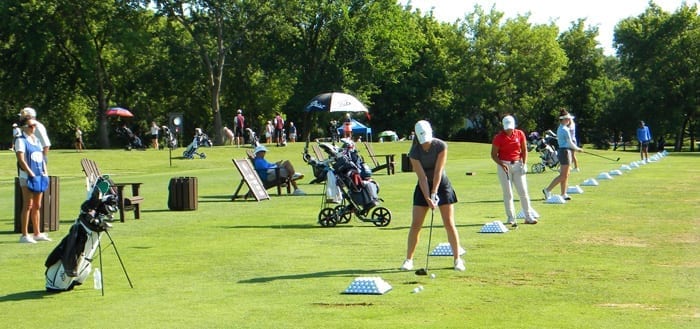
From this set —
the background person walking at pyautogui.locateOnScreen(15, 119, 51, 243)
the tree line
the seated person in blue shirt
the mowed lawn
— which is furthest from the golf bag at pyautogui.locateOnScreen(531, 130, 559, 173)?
the tree line

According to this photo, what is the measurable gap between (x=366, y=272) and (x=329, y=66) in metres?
65.7

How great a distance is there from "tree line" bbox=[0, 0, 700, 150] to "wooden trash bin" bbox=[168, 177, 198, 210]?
42406mm

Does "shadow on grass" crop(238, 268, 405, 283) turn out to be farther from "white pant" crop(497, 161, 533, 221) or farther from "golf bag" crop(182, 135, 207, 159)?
"golf bag" crop(182, 135, 207, 159)

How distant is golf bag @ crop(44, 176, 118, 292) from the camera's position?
10773 millimetres

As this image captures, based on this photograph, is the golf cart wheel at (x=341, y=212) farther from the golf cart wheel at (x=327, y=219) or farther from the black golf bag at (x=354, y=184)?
the black golf bag at (x=354, y=184)

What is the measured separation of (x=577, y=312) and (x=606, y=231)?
24.2 ft

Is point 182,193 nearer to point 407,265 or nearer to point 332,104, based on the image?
point 407,265

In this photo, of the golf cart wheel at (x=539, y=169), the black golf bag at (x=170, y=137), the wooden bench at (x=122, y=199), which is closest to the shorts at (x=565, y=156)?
the wooden bench at (x=122, y=199)

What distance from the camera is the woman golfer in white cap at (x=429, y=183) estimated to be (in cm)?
1170

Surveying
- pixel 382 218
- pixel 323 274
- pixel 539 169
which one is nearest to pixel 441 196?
pixel 323 274

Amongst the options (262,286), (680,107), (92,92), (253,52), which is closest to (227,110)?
(253,52)

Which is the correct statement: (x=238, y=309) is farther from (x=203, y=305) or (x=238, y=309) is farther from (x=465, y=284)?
(x=465, y=284)

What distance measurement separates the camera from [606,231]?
645 inches

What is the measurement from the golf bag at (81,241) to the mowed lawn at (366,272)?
A: 214 millimetres
